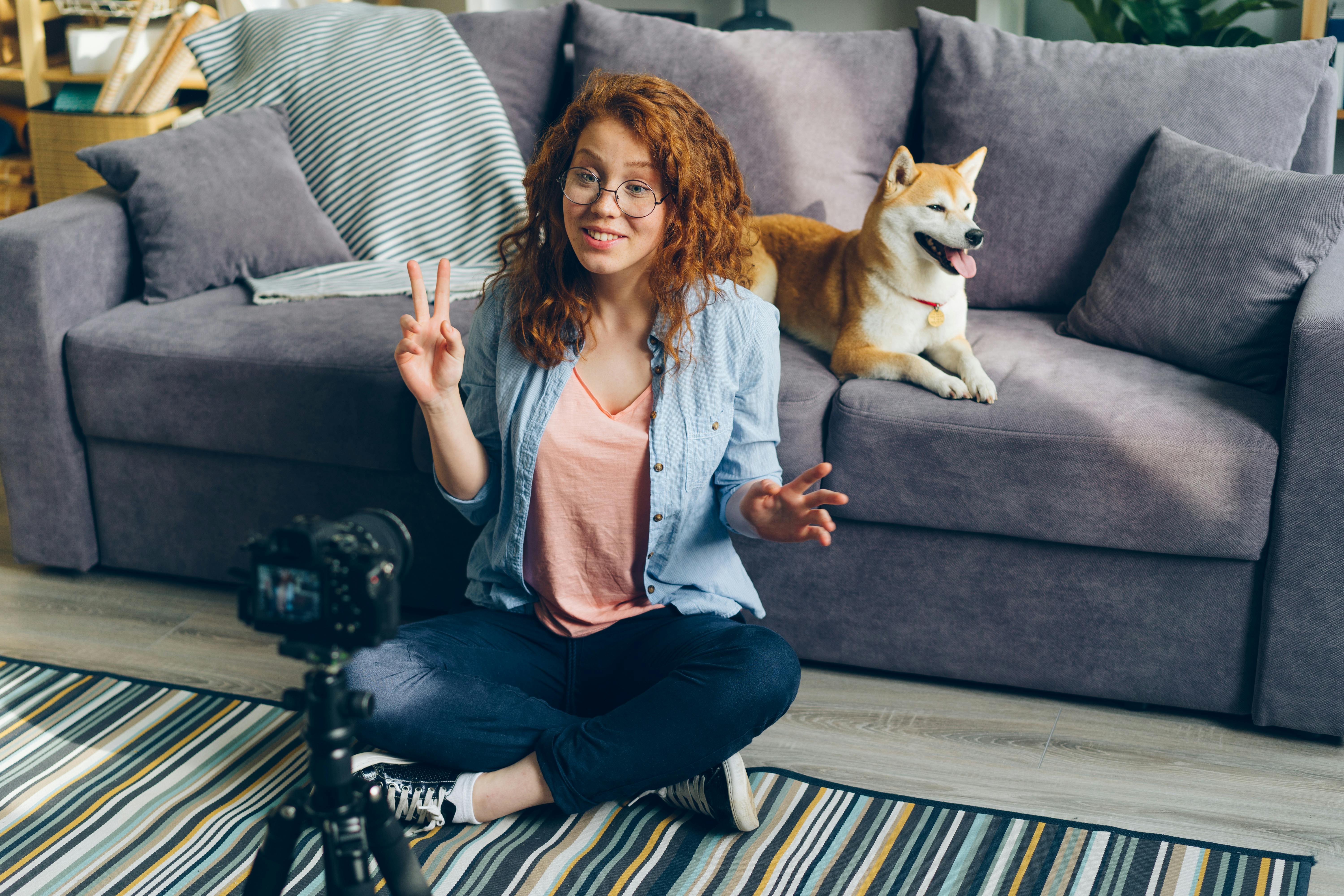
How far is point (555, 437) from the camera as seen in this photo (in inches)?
53.1

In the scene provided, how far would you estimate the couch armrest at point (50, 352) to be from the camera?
1841 mm

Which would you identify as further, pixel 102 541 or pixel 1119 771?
pixel 102 541

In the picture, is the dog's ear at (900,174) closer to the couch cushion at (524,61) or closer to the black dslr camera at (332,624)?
the couch cushion at (524,61)

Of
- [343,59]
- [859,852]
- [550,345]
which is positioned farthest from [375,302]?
[859,852]

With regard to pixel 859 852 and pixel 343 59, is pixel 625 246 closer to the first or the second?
pixel 859 852

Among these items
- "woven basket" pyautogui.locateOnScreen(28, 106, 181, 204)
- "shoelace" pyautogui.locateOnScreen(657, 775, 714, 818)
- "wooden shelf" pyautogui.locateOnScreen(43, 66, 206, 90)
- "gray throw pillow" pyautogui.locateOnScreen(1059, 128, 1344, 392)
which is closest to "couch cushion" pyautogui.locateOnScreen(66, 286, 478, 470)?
"shoelace" pyautogui.locateOnScreen(657, 775, 714, 818)

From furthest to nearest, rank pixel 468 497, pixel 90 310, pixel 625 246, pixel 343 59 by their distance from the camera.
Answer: pixel 343 59 < pixel 90 310 < pixel 468 497 < pixel 625 246

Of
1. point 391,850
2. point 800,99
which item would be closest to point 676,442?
point 391,850

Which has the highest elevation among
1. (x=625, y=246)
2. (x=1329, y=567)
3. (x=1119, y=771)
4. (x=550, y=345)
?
(x=625, y=246)

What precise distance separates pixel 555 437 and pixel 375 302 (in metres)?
0.80

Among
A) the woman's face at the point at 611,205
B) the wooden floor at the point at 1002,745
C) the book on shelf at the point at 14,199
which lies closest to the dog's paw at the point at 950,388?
the wooden floor at the point at 1002,745

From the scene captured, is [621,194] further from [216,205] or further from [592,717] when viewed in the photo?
[216,205]

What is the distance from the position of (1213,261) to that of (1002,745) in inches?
30.6

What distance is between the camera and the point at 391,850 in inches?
36.8
